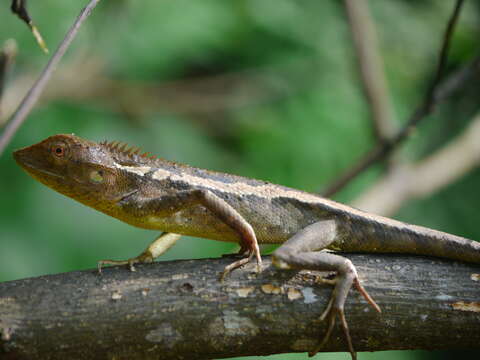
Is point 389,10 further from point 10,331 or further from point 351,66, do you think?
point 10,331

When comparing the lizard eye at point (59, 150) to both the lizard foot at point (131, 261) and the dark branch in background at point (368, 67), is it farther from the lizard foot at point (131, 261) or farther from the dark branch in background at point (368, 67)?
the dark branch in background at point (368, 67)

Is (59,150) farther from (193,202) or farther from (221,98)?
(221,98)

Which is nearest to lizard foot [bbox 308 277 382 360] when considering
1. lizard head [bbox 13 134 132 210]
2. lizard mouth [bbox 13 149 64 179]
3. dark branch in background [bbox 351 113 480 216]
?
lizard head [bbox 13 134 132 210]

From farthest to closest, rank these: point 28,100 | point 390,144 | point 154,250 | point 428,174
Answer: point 428,174, point 390,144, point 154,250, point 28,100

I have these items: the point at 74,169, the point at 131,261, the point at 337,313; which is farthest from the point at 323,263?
the point at 74,169

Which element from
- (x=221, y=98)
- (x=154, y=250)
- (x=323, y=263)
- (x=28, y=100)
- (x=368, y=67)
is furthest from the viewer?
(x=221, y=98)

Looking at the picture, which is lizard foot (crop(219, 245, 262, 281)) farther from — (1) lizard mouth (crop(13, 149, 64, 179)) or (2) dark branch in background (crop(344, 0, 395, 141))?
(2) dark branch in background (crop(344, 0, 395, 141))
